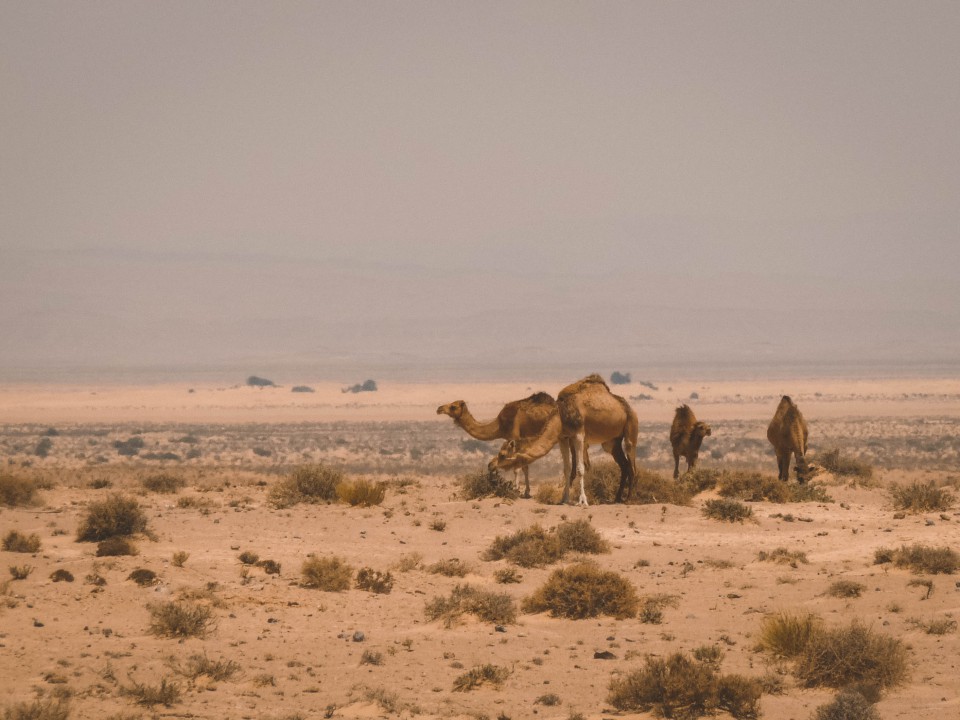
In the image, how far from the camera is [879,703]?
11508mm

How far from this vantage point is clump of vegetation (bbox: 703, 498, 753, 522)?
2205 centimetres

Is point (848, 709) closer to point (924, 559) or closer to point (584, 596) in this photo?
point (584, 596)

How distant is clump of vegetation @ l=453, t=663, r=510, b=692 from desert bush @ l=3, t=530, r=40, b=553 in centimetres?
729

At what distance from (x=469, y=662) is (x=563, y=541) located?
6035mm

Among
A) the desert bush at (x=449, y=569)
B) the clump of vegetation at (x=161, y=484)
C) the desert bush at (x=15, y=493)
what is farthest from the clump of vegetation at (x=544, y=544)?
the clump of vegetation at (x=161, y=484)

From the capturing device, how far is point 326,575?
641 inches

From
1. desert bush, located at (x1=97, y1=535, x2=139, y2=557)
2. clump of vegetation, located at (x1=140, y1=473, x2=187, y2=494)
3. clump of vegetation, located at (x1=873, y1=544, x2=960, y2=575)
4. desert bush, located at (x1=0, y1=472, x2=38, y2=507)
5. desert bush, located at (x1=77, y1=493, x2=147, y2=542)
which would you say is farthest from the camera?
clump of vegetation, located at (x1=140, y1=473, x2=187, y2=494)

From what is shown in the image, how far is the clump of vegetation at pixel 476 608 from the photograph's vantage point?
14852 millimetres

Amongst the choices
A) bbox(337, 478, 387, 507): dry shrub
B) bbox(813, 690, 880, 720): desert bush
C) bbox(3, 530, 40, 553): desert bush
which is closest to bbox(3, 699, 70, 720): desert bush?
bbox(813, 690, 880, 720): desert bush

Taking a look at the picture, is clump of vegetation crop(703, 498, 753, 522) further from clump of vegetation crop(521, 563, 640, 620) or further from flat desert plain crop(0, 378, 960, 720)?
clump of vegetation crop(521, 563, 640, 620)

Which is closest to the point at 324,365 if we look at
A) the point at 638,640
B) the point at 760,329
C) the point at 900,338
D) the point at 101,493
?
the point at 760,329

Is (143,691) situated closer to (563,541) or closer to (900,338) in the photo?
(563,541)

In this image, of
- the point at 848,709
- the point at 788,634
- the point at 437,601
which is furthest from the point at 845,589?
the point at 848,709

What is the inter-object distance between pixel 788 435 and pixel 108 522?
1342 cm
